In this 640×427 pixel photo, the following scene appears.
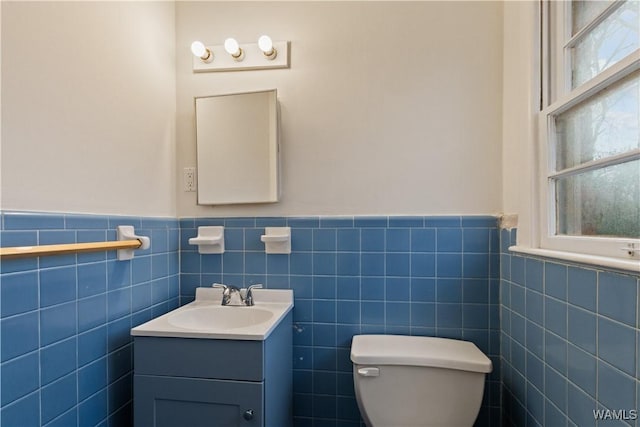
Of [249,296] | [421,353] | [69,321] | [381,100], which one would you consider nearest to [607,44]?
[381,100]

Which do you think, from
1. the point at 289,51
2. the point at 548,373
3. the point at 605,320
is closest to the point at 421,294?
the point at 548,373

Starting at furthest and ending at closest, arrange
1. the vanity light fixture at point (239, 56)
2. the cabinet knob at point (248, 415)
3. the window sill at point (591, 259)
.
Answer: the vanity light fixture at point (239, 56)
the cabinet knob at point (248, 415)
the window sill at point (591, 259)

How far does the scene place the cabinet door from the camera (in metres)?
1.10

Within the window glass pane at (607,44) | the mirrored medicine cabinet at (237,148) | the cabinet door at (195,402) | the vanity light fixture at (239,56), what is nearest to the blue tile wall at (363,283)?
the mirrored medicine cabinet at (237,148)

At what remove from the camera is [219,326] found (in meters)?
1.46

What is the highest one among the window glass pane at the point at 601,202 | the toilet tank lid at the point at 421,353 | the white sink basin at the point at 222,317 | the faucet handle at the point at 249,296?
the window glass pane at the point at 601,202

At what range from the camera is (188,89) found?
166cm

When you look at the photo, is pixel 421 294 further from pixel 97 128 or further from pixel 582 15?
pixel 97 128

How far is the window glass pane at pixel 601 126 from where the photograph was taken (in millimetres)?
846

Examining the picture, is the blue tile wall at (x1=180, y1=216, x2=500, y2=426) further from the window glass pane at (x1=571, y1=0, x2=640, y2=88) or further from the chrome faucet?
the window glass pane at (x1=571, y1=0, x2=640, y2=88)

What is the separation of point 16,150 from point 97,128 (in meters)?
0.31

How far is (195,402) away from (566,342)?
118 cm

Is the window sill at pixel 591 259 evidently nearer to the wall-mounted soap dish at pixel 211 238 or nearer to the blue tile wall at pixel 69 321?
the wall-mounted soap dish at pixel 211 238

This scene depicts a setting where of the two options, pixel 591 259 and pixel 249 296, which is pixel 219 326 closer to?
pixel 249 296
